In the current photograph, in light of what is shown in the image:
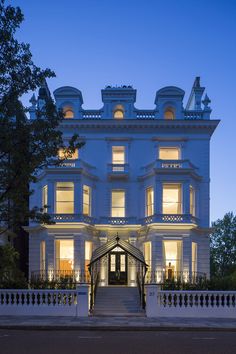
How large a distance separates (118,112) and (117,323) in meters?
18.9

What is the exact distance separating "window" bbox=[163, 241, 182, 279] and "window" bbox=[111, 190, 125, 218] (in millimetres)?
4191

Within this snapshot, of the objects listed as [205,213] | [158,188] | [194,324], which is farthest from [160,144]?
[194,324]

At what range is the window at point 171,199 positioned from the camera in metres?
30.8

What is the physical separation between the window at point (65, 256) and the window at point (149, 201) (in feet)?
19.1

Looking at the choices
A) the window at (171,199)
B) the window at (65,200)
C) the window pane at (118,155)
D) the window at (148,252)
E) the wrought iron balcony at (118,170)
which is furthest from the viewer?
the window pane at (118,155)

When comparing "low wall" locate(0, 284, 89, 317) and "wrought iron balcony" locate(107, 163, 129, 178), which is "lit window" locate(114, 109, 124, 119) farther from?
"low wall" locate(0, 284, 89, 317)

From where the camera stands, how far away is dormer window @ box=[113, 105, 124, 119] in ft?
107

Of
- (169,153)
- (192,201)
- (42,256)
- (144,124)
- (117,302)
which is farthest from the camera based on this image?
(169,153)

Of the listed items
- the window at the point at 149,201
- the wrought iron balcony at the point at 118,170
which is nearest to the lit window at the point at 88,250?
the window at the point at 149,201

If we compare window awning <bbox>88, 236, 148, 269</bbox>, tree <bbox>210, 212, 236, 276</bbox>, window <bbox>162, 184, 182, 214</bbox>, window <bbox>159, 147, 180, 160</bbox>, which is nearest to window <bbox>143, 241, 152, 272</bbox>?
window <bbox>162, 184, 182, 214</bbox>

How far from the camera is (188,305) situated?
19.6 meters

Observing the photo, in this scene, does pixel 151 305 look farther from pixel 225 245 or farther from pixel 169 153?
pixel 225 245

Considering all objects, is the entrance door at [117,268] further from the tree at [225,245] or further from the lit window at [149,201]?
the tree at [225,245]

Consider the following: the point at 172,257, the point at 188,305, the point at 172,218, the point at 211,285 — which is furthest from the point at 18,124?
the point at 172,257
